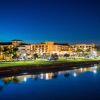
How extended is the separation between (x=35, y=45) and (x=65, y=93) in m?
144

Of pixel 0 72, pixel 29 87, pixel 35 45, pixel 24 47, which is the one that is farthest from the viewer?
pixel 35 45

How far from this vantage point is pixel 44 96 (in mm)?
29844

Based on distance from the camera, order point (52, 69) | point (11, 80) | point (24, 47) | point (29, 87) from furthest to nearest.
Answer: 1. point (24, 47)
2. point (52, 69)
3. point (11, 80)
4. point (29, 87)

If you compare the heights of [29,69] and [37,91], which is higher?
[29,69]

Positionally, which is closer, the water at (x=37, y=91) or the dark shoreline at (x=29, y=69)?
the water at (x=37, y=91)

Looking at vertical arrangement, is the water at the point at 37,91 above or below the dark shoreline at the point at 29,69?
below

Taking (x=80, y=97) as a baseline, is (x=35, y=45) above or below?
above

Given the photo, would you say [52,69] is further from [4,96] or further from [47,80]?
[4,96]

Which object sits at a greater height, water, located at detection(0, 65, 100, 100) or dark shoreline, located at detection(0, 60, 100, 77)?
dark shoreline, located at detection(0, 60, 100, 77)

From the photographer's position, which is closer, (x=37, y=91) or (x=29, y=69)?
(x=37, y=91)

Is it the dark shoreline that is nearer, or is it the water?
the water

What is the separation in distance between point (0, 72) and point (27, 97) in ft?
51.5

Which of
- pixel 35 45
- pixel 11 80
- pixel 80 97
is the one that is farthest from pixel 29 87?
pixel 35 45

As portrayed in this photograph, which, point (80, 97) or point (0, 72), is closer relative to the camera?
point (80, 97)
